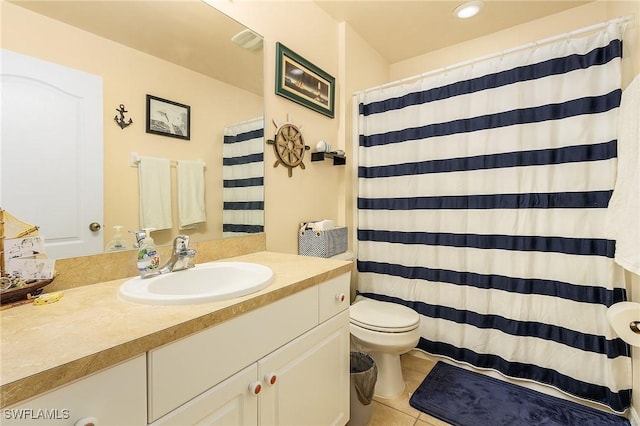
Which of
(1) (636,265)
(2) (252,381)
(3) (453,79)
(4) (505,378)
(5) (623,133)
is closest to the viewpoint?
(2) (252,381)

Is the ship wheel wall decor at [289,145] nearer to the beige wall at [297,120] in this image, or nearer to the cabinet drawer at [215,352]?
the beige wall at [297,120]

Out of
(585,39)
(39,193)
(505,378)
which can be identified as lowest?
(505,378)

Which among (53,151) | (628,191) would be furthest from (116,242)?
(628,191)

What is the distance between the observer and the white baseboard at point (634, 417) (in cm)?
134

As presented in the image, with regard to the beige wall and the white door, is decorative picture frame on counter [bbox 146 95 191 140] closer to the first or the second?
the white door

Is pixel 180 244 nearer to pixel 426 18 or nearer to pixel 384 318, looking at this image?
pixel 384 318

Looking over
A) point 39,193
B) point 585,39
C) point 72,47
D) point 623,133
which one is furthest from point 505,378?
point 72,47

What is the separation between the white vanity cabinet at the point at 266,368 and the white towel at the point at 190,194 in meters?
0.61

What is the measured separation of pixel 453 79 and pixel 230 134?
145cm

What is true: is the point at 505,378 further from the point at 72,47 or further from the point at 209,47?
the point at 72,47

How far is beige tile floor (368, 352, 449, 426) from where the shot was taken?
145 cm

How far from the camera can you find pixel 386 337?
1.53 metres

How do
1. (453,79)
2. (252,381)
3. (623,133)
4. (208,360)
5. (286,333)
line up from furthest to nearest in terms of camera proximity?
(453,79), (623,133), (286,333), (252,381), (208,360)

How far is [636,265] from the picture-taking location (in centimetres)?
114
